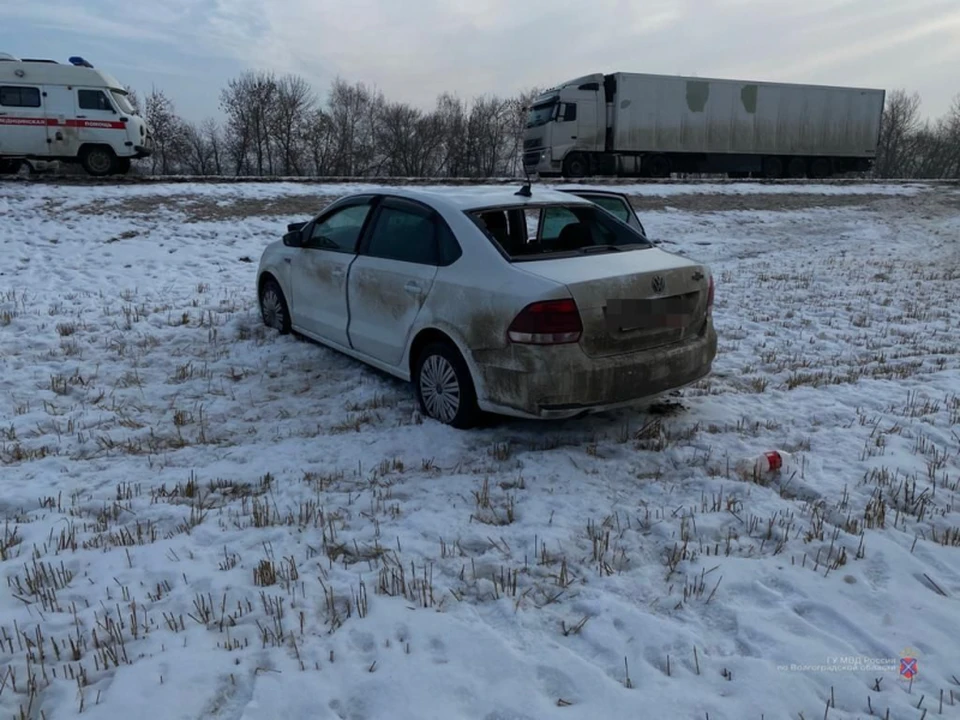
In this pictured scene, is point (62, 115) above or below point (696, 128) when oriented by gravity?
below

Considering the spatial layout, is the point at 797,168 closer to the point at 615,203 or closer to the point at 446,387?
the point at 615,203

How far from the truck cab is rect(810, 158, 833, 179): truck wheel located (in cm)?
1128

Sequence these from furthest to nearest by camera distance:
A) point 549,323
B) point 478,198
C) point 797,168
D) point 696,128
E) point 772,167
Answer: point 797,168 < point 772,167 < point 696,128 < point 478,198 < point 549,323

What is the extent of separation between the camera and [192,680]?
2371mm

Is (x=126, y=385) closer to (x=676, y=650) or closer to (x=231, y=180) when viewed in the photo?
(x=676, y=650)

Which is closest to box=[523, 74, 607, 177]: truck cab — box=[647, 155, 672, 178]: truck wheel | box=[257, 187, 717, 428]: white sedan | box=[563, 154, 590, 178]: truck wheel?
box=[563, 154, 590, 178]: truck wheel

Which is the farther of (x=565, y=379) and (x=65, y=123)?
(x=65, y=123)

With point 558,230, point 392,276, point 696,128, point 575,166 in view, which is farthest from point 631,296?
point 696,128

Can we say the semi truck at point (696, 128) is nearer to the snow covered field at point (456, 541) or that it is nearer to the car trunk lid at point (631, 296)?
the snow covered field at point (456, 541)

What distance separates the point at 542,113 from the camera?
2523 centimetres

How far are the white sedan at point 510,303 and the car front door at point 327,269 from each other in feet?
0.06

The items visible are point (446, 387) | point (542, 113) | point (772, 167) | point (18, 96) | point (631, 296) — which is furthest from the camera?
point (772, 167)

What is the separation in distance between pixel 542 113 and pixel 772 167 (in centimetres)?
1081

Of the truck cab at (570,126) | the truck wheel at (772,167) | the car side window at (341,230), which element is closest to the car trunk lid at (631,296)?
the car side window at (341,230)
